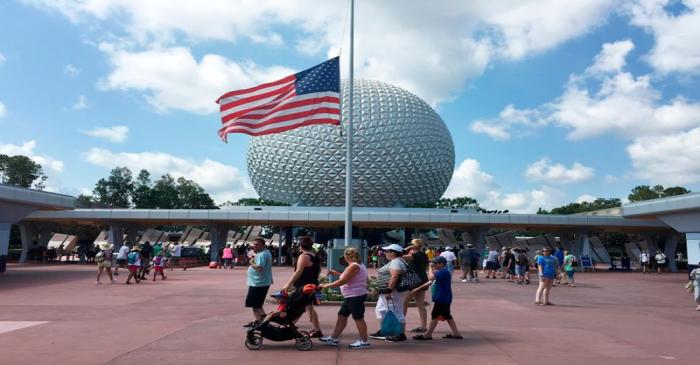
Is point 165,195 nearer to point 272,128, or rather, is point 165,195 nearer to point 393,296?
point 272,128

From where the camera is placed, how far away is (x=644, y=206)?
2638 cm

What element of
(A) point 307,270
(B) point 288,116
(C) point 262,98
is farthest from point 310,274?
(C) point 262,98

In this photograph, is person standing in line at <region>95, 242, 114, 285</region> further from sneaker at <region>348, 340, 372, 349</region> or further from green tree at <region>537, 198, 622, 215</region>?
green tree at <region>537, 198, 622, 215</region>

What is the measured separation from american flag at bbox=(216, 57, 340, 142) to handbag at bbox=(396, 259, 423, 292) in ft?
24.7

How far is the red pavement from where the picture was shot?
680cm

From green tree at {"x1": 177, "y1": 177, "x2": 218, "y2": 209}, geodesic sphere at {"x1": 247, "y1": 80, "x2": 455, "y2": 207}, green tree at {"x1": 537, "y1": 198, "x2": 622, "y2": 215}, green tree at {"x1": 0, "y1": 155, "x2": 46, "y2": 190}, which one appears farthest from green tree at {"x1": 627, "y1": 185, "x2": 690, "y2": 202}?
green tree at {"x1": 0, "y1": 155, "x2": 46, "y2": 190}

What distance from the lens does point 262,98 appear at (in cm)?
1512

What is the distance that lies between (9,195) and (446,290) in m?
19.7

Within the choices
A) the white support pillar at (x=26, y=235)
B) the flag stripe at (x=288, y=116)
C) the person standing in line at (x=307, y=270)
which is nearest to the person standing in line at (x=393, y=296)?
the person standing in line at (x=307, y=270)

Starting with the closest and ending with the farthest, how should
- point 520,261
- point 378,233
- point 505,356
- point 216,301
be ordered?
point 505,356
point 216,301
point 520,261
point 378,233

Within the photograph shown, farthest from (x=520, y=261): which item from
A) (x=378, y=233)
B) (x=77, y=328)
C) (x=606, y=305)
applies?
(x=378, y=233)

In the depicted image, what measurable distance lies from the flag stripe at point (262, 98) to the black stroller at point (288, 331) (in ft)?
29.1

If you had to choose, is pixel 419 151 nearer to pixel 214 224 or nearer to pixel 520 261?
pixel 214 224

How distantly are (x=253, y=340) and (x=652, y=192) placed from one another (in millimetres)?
89374
